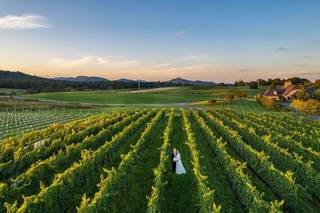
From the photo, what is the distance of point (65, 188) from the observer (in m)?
11.6

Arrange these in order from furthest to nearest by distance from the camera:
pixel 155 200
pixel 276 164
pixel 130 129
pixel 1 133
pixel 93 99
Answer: pixel 93 99 → pixel 1 133 → pixel 130 129 → pixel 276 164 → pixel 155 200

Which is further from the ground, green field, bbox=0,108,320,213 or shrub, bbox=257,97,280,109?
green field, bbox=0,108,320,213

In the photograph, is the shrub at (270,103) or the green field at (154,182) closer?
the green field at (154,182)

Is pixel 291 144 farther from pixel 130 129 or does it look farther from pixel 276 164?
pixel 130 129

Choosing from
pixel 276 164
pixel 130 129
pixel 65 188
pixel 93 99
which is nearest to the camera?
pixel 65 188

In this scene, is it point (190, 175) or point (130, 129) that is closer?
point (190, 175)

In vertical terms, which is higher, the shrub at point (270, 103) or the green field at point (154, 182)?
the green field at point (154, 182)

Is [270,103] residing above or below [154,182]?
below

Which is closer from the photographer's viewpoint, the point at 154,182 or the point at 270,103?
the point at 154,182

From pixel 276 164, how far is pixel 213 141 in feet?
15.2

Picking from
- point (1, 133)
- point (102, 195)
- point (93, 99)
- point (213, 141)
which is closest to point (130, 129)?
point (213, 141)

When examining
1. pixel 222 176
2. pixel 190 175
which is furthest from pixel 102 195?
pixel 222 176

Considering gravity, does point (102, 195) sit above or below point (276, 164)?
above

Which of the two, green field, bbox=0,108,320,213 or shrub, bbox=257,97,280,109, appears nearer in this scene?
green field, bbox=0,108,320,213
